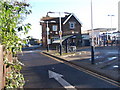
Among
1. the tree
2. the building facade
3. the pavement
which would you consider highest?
the building facade

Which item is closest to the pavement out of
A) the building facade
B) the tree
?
the tree

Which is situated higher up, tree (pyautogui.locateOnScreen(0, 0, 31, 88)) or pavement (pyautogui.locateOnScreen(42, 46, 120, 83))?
A: tree (pyautogui.locateOnScreen(0, 0, 31, 88))

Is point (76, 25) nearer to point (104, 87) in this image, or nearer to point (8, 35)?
point (104, 87)

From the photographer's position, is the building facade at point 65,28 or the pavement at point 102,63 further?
the building facade at point 65,28

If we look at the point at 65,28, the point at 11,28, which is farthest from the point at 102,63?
the point at 65,28

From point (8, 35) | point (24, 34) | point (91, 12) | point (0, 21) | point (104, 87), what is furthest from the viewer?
point (91, 12)

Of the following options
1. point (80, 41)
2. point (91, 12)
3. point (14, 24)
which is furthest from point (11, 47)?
point (80, 41)

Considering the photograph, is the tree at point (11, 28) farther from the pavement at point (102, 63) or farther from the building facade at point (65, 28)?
the building facade at point (65, 28)

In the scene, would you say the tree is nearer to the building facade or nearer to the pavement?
the pavement

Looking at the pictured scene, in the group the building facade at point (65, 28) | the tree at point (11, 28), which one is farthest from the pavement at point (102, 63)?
the building facade at point (65, 28)

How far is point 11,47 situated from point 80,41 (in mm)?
43244

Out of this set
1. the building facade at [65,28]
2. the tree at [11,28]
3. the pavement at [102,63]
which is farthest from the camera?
the building facade at [65,28]

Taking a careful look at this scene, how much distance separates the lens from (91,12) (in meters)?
13.6

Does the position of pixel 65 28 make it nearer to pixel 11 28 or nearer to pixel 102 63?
pixel 102 63
